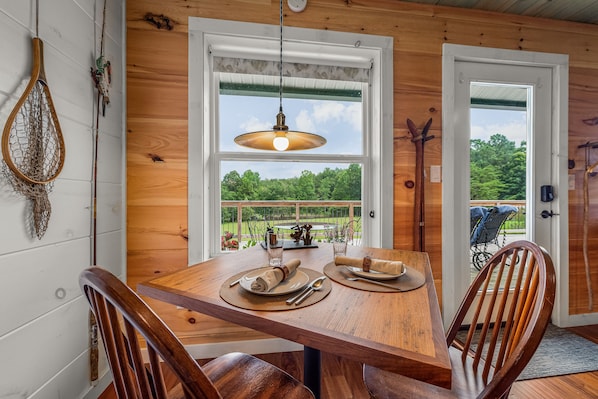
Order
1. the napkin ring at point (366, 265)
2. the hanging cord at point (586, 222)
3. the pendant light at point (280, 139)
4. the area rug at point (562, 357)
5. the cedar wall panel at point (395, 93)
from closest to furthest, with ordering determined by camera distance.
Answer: the napkin ring at point (366, 265)
the pendant light at point (280, 139)
the area rug at point (562, 357)
the cedar wall panel at point (395, 93)
the hanging cord at point (586, 222)

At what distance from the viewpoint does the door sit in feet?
6.64

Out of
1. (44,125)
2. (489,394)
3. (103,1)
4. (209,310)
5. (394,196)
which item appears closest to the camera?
(489,394)

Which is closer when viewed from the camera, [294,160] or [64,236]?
[64,236]

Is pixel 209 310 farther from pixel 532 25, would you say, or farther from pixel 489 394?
pixel 532 25

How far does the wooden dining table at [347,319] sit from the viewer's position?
586 mm

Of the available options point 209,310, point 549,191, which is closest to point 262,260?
point 209,310

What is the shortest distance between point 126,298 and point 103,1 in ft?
6.05

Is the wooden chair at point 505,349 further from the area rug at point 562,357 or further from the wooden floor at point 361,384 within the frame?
the area rug at point 562,357

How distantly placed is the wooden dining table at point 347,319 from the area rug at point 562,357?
132cm

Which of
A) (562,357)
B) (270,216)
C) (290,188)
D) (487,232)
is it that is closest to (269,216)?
(270,216)

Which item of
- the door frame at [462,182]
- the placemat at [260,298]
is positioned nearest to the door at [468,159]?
the door frame at [462,182]

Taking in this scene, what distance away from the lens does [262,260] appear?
1.27 m

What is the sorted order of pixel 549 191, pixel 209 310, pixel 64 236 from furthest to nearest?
pixel 549 191, pixel 64 236, pixel 209 310

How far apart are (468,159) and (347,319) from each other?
1.95m
